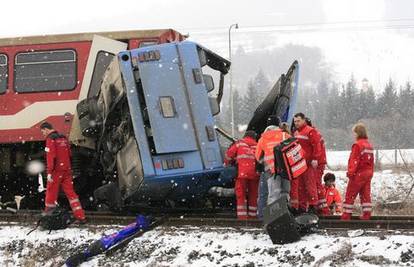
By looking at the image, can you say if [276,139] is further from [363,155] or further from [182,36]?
[182,36]

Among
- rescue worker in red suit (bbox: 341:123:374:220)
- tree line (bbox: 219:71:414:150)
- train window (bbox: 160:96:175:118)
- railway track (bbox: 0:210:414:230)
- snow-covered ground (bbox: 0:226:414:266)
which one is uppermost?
train window (bbox: 160:96:175:118)

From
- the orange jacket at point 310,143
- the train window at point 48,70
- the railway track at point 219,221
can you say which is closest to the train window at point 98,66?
the train window at point 48,70

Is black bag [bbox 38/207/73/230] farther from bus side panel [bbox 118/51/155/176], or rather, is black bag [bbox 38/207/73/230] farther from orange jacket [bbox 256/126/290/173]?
orange jacket [bbox 256/126/290/173]

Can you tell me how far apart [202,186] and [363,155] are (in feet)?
7.44

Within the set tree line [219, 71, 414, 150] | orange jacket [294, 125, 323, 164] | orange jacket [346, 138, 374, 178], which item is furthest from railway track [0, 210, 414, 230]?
tree line [219, 71, 414, 150]

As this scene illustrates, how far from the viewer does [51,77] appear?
9.84 meters

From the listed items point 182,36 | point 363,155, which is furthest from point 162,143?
point 182,36

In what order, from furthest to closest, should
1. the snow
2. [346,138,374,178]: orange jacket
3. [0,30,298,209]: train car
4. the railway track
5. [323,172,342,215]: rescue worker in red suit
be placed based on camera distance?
the snow → [323,172,342,215]: rescue worker in red suit → [0,30,298,209]: train car → [346,138,374,178]: orange jacket → the railway track

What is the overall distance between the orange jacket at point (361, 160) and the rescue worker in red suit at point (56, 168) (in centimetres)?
360

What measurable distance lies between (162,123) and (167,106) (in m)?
0.25

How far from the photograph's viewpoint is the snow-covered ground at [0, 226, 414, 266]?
17.5ft

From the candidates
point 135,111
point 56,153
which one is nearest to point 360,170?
point 135,111

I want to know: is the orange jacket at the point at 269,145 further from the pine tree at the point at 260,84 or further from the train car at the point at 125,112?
the pine tree at the point at 260,84

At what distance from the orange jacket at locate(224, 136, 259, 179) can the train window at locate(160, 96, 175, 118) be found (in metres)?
1.01
